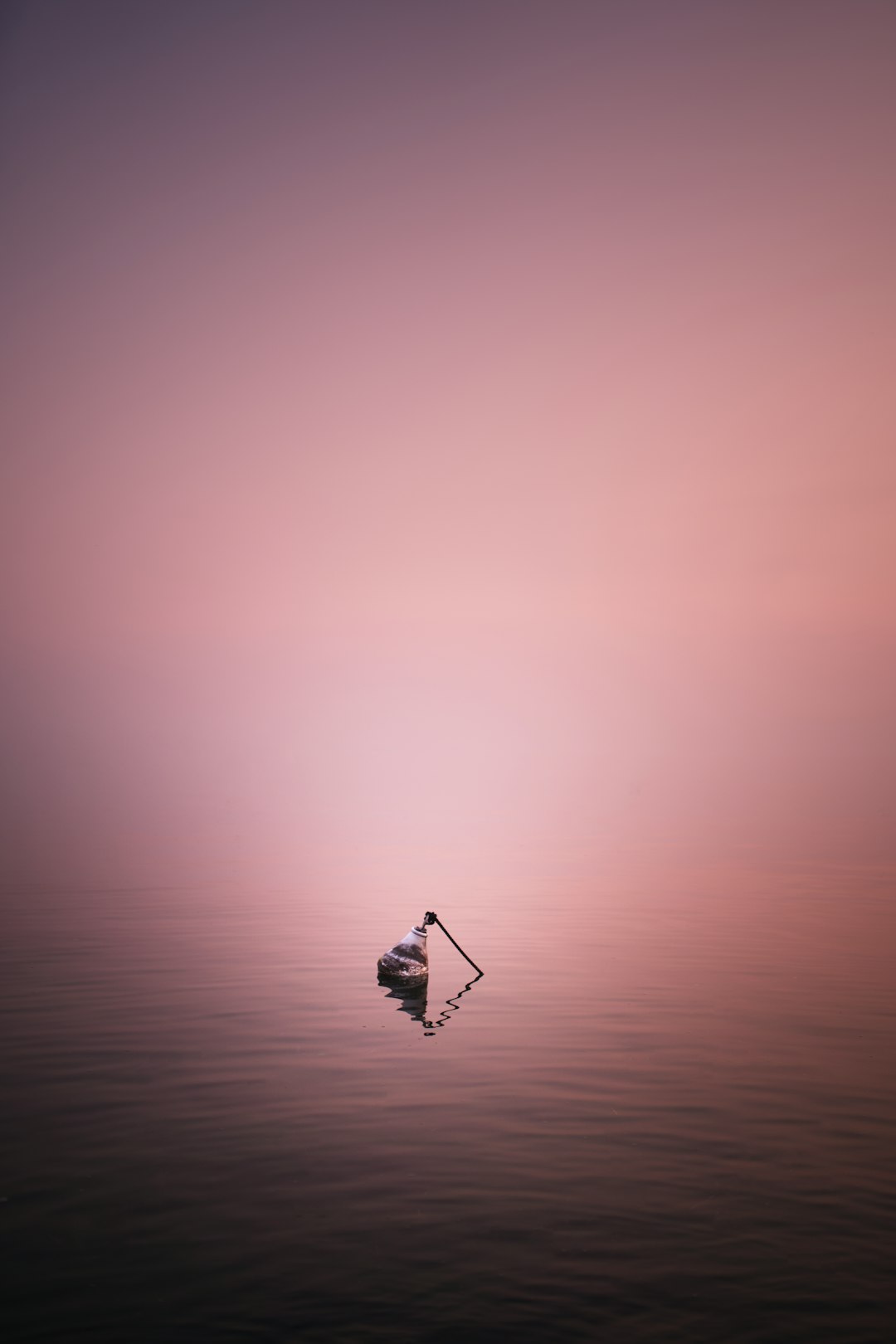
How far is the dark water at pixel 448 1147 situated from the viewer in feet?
29.1

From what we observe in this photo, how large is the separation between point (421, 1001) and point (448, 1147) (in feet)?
30.6

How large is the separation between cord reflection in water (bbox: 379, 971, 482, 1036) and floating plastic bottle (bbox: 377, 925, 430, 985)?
14cm

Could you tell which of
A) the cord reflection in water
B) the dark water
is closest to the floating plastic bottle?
the cord reflection in water

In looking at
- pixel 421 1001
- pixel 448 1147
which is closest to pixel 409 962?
pixel 421 1001

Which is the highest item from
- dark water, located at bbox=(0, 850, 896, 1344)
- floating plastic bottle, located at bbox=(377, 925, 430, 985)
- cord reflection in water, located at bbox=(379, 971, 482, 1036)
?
floating plastic bottle, located at bbox=(377, 925, 430, 985)

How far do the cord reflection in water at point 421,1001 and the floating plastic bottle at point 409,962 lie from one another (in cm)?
14

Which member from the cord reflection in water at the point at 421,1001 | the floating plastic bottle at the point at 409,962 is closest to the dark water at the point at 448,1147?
the cord reflection in water at the point at 421,1001

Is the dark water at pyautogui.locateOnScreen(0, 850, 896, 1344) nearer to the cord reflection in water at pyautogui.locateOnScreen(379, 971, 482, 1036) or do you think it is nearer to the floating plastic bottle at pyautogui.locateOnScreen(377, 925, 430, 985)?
the cord reflection in water at pyautogui.locateOnScreen(379, 971, 482, 1036)

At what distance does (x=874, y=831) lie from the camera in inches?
2813

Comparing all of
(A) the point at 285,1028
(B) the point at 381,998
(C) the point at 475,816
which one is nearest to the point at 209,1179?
(A) the point at 285,1028

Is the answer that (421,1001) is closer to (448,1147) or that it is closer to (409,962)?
(409,962)

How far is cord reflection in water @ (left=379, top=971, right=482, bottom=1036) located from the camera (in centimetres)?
1989

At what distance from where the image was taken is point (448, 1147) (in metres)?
12.8

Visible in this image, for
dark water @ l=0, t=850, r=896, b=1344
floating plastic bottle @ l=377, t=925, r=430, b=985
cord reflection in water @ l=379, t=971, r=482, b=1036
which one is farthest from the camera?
floating plastic bottle @ l=377, t=925, r=430, b=985
